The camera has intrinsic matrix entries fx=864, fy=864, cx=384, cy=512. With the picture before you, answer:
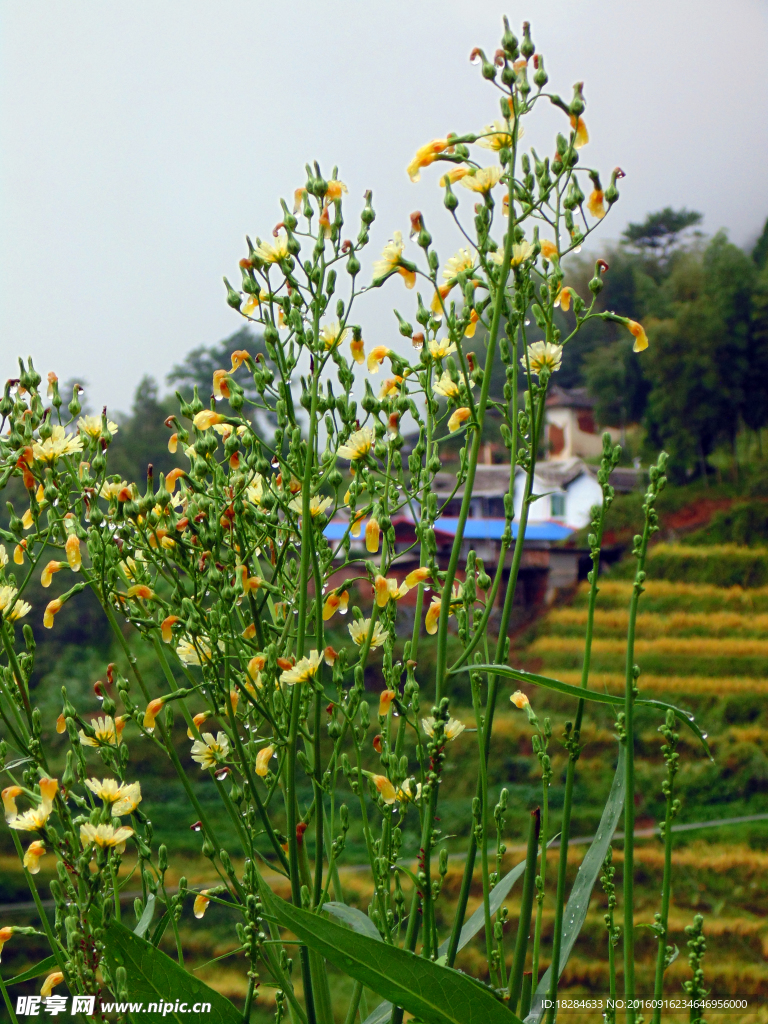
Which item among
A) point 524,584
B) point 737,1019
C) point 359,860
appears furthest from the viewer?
point 524,584

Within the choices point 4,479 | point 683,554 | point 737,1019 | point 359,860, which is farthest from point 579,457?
point 4,479

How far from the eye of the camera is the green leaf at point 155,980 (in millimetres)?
468

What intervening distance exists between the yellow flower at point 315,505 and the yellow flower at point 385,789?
0.57 feet

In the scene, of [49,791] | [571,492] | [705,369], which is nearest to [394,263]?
[49,791]

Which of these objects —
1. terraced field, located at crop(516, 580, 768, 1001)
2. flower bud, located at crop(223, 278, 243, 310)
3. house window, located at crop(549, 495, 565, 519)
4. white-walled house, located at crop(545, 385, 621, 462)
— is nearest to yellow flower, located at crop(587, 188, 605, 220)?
flower bud, located at crop(223, 278, 243, 310)

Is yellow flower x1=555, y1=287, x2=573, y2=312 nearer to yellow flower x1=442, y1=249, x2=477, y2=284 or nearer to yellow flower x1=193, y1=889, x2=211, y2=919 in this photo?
yellow flower x1=442, y1=249, x2=477, y2=284

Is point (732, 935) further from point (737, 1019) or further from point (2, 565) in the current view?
point (2, 565)

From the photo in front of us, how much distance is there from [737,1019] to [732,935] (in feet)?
5.54

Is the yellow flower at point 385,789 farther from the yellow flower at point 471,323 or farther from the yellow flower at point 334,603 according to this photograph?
the yellow flower at point 471,323

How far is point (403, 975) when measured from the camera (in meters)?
0.45

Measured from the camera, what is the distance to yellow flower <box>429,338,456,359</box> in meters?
0.63

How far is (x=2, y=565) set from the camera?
0.65m

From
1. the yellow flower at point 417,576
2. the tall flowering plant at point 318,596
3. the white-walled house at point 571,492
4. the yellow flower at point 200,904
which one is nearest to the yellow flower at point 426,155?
the tall flowering plant at point 318,596

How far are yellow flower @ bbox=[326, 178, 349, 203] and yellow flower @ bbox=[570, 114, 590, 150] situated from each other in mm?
155
